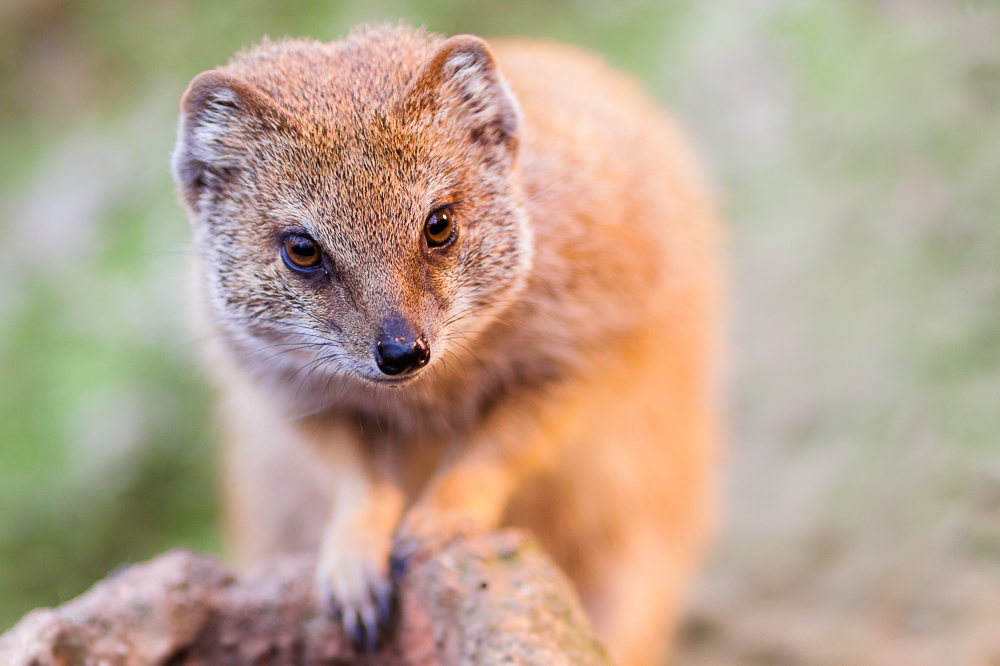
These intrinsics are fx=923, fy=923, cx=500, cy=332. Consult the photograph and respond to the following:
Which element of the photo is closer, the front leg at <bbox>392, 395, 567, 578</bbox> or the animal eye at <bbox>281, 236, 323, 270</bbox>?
the animal eye at <bbox>281, 236, 323, 270</bbox>

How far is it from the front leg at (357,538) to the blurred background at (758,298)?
0.55 metres

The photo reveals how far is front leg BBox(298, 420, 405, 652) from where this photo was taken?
1.99m

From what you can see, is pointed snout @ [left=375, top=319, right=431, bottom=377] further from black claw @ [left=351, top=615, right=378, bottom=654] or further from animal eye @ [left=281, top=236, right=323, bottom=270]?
black claw @ [left=351, top=615, right=378, bottom=654]

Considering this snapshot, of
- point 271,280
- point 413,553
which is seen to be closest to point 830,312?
point 413,553

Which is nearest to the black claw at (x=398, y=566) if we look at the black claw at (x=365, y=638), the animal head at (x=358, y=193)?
the black claw at (x=365, y=638)

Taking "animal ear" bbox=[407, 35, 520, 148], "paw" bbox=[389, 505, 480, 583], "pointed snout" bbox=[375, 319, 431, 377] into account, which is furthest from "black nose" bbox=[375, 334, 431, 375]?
"paw" bbox=[389, 505, 480, 583]

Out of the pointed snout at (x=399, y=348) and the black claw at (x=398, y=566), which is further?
the black claw at (x=398, y=566)

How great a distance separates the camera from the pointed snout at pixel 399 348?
5.10 ft

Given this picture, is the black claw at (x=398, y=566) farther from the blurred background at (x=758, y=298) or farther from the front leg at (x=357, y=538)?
the blurred background at (x=758, y=298)

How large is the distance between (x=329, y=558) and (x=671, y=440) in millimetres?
1167

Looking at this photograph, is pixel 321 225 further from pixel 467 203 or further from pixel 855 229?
pixel 855 229

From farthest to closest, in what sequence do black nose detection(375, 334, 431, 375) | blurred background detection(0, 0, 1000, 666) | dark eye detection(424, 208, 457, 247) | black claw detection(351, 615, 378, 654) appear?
blurred background detection(0, 0, 1000, 666)
black claw detection(351, 615, 378, 654)
dark eye detection(424, 208, 457, 247)
black nose detection(375, 334, 431, 375)

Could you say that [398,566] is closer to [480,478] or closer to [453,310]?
[480,478]

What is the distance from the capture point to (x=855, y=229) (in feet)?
12.0
